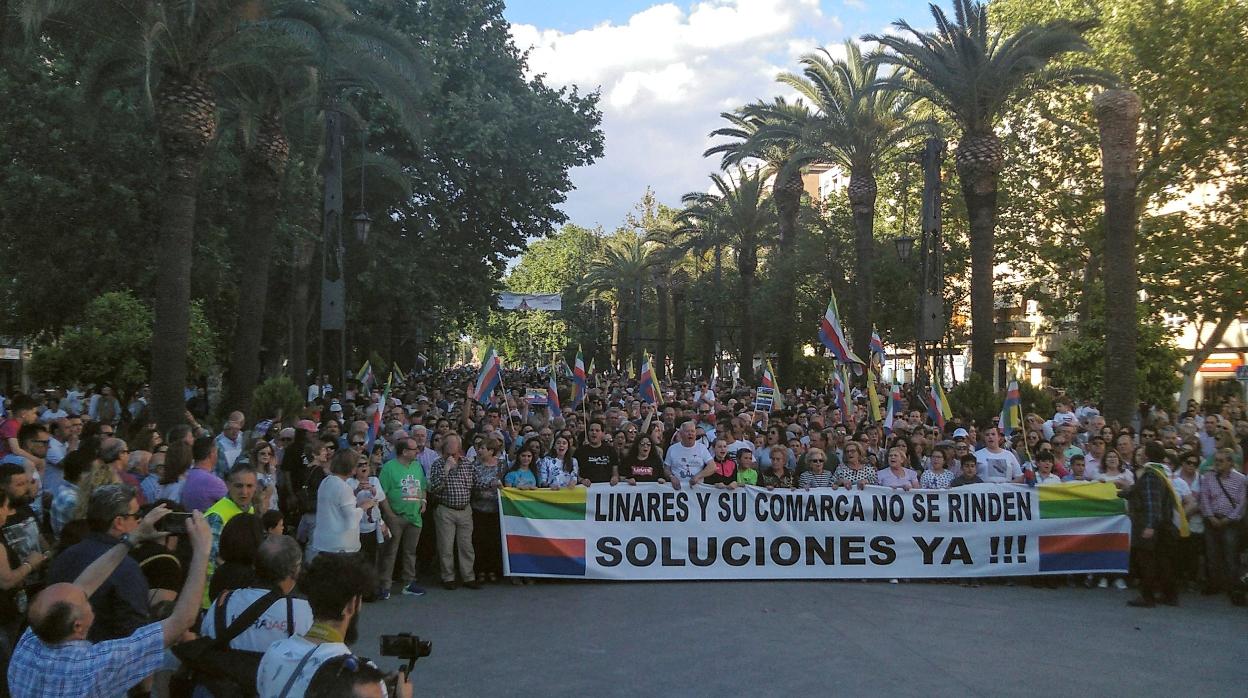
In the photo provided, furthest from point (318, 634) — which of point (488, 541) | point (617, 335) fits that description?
point (617, 335)

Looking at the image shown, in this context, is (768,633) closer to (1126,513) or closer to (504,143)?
(1126,513)

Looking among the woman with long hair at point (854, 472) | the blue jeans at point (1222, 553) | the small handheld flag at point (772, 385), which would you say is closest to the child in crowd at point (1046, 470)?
the blue jeans at point (1222, 553)

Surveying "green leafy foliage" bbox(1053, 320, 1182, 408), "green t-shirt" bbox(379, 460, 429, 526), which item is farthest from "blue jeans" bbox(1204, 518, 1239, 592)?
"green leafy foliage" bbox(1053, 320, 1182, 408)

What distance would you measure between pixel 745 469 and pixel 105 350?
46.5 feet

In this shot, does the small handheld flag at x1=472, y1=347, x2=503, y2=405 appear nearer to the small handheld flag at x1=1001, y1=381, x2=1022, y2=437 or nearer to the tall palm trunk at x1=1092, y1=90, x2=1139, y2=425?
the small handheld flag at x1=1001, y1=381, x2=1022, y2=437

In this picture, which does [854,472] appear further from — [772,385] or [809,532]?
[772,385]

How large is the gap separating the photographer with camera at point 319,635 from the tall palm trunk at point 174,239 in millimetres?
13738

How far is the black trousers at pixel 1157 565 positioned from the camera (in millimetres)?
10328

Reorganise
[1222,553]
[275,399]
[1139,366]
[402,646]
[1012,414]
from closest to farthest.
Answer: [402,646], [1222,553], [1012,414], [275,399], [1139,366]

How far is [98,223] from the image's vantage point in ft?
76.3

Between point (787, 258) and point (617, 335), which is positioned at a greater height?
point (787, 258)

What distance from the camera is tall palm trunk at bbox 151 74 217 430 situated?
16281 mm

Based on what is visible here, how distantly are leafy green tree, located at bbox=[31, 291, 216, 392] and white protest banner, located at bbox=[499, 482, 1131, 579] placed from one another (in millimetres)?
12707

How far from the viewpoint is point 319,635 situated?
3508 mm
